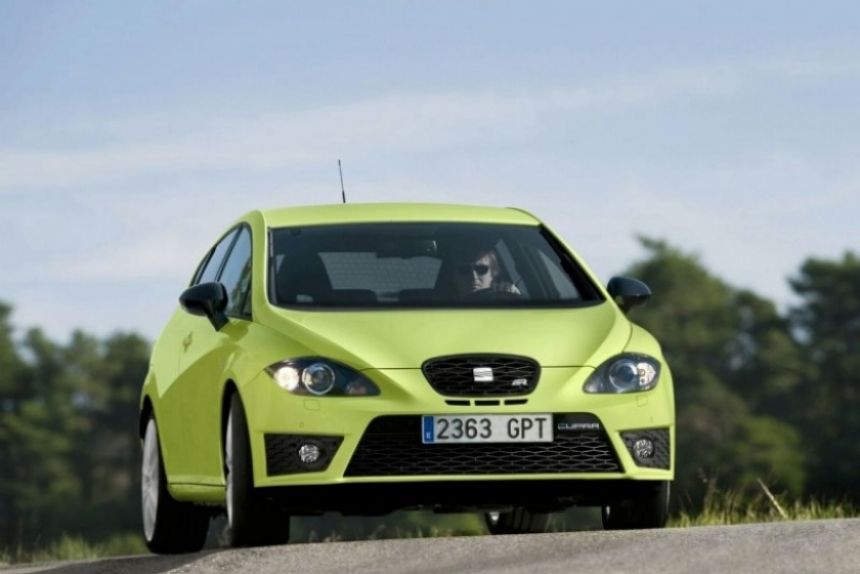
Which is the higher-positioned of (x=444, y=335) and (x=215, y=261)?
(x=215, y=261)

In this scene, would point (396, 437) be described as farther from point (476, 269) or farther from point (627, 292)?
point (627, 292)

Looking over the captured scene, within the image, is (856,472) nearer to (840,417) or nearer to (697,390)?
(840,417)

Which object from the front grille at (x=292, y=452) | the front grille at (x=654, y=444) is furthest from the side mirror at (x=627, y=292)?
the front grille at (x=292, y=452)

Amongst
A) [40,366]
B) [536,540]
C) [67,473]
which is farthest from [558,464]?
[40,366]

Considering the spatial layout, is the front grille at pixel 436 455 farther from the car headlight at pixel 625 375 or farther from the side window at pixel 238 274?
the side window at pixel 238 274

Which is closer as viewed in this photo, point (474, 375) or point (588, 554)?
point (588, 554)

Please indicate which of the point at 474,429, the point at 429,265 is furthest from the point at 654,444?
the point at 429,265

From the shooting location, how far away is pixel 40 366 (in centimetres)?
13750

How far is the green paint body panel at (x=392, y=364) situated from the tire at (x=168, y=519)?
3.51 feet

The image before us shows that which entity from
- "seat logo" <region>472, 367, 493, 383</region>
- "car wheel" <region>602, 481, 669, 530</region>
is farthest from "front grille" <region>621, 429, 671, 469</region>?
"seat logo" <region>472, 367, 493, 383</region>

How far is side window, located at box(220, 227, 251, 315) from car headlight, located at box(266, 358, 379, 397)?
90 centimetres

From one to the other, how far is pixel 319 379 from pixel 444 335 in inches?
24.0

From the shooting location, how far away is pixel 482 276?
36.4ft

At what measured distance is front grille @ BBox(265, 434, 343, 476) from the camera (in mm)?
9836
